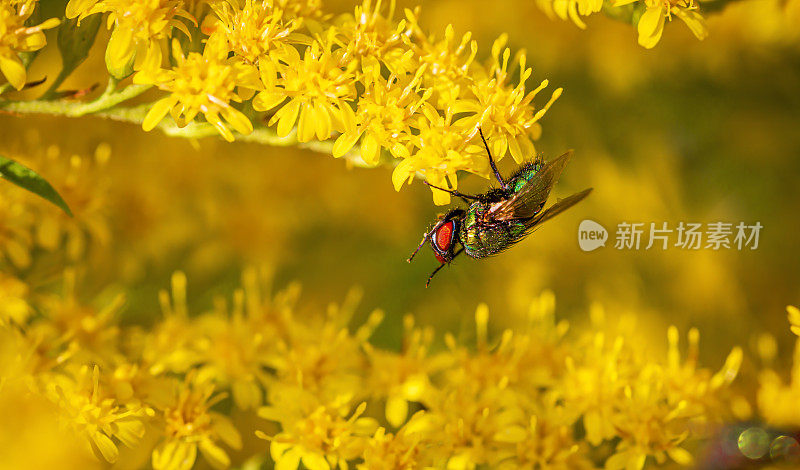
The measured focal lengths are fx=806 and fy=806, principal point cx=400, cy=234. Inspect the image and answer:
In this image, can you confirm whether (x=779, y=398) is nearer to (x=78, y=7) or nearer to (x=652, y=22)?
(x=652, y=22)

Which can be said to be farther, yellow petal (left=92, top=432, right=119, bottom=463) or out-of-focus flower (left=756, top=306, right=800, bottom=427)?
out-of-focus flower (left=756, top=306, right=800, bottom=427)

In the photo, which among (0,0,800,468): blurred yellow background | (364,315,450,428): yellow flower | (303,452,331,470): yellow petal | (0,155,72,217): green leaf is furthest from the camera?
(0,0,800,468): blurred yellow background

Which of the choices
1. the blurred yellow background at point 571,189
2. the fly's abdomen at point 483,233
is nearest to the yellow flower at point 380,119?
the fly's abdomen at point 483,233

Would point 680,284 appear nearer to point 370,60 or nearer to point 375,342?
point 375,342

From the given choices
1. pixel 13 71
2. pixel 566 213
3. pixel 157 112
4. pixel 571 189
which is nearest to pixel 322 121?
pixel 157 112

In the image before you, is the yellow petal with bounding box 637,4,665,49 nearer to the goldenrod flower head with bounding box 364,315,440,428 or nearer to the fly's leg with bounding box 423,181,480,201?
the fly's leg with bounding box 423,181,480,201

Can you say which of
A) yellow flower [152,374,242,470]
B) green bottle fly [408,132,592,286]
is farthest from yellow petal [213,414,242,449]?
green bottle fly [408,132,592,286]
